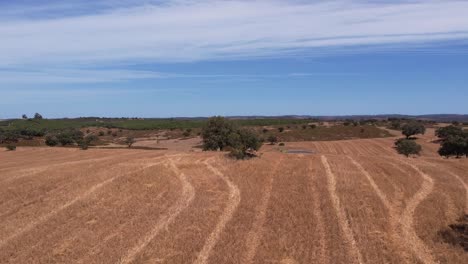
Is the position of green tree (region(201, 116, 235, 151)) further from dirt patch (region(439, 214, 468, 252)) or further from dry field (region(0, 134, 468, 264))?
dirt patch (region(439, 214, 468, 252))

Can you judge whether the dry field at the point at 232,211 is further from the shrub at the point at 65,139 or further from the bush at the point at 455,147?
the shrub at the point at 65,139

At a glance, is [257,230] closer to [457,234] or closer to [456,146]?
[457,234]

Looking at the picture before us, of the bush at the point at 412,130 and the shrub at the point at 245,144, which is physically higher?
the shrub at the point at 245,144

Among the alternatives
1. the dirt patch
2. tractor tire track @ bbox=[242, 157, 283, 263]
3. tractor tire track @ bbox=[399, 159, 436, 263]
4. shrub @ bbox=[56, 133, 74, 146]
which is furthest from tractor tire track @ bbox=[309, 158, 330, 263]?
shrub @ bbox=[56, 133, 74, 146]

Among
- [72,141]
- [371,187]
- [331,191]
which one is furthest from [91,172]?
[72,141]

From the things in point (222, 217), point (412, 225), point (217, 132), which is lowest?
point (412, 225)

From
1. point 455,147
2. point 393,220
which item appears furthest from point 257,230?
point 455,147

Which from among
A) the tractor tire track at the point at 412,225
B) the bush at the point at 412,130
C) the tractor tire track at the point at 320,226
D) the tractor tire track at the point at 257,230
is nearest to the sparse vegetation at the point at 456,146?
the tractor tire track at the point at 412,225
